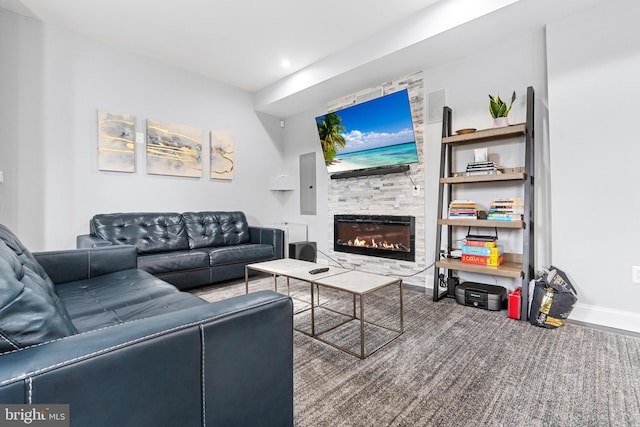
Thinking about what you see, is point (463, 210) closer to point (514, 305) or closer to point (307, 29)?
point (514, 305)

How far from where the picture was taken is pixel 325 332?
2.32m

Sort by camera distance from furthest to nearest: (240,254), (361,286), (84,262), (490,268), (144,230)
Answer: (240,254), (144,230), (490,268), (84,262), (361,286)

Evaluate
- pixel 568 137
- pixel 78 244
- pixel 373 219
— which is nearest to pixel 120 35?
pixel 78 244

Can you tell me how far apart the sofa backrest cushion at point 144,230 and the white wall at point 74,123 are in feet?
0.81

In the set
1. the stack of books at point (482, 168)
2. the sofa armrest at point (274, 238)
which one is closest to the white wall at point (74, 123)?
the sofa armrest at point (274, 238)

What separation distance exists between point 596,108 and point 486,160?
2.81 ft

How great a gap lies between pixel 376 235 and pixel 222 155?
2542mm

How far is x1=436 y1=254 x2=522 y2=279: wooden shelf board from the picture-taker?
8.54ft

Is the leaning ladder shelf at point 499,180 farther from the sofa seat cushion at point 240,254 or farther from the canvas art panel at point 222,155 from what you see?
the canvas art panel at point 222,155

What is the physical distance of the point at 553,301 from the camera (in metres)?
2.34

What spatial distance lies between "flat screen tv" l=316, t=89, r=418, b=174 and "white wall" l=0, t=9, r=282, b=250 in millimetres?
1775

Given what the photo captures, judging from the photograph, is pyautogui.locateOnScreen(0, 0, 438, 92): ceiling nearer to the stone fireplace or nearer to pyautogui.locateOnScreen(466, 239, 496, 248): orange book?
the stone fireplace

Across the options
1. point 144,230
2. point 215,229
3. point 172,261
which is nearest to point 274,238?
point 215,229

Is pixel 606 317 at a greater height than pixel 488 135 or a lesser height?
lesser
